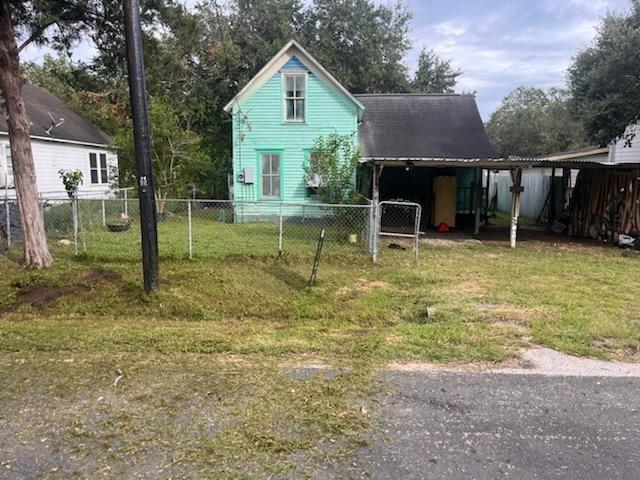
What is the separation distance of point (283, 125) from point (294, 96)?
3.37ft

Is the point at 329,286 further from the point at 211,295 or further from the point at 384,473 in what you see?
the point at 384,473

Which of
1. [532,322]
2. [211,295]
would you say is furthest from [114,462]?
[532,322]

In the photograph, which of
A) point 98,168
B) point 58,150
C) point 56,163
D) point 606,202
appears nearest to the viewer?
point 606,202

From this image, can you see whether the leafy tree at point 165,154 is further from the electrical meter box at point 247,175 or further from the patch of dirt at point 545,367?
the patch of dirt at point 545,367

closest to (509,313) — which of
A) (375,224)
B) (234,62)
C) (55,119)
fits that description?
(375,224)

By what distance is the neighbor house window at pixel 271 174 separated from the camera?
51.8 feet

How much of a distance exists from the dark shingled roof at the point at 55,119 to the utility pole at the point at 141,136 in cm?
1202

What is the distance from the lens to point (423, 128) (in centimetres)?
1684

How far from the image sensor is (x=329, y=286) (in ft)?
24.1

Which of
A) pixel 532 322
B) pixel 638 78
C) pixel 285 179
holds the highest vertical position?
pixel 638 78

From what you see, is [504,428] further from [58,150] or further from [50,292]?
[58,150]

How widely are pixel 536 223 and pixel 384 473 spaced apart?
17.0m

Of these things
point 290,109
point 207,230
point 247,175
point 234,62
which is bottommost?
point 207,230

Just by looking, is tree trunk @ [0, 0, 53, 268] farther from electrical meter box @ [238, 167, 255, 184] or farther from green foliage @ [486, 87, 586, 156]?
green foliage @ [486, 87, 586, 156]
